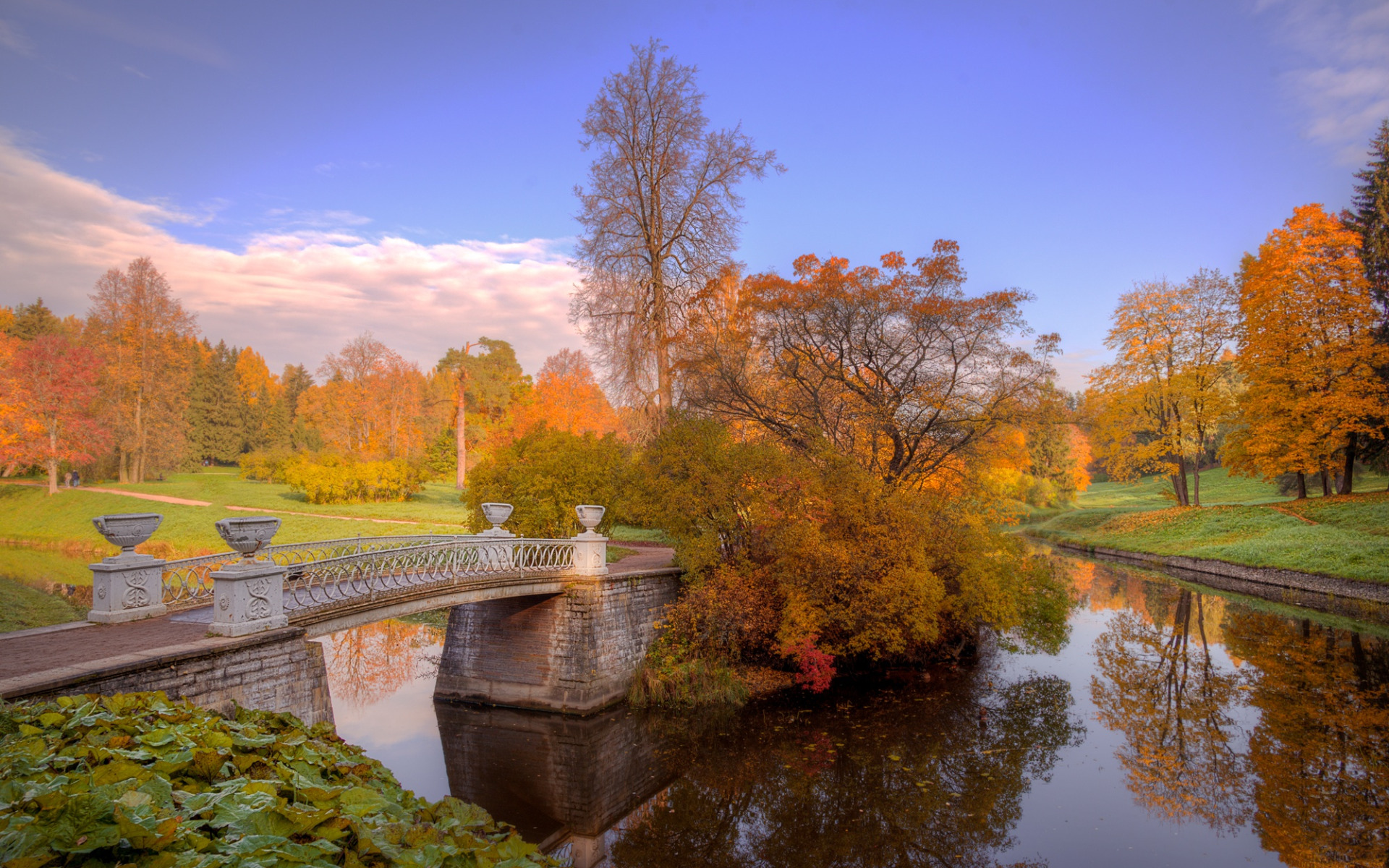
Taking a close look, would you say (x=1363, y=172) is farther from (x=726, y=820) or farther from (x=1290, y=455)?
(x=726, y=820)

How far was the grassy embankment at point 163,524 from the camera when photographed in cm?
2269

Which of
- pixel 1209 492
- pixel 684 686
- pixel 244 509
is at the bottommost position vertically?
pixel 684 686

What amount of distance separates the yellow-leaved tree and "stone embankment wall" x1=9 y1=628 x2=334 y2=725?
32.4 meters

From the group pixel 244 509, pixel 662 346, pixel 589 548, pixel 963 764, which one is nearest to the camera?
pixel 963 764

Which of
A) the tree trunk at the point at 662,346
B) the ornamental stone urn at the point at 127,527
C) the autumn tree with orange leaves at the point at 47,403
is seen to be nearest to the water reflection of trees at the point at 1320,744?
the ornamental stone urn at the point at 127,527

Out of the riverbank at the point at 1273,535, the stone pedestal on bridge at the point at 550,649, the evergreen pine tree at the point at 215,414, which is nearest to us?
the stone pedestal on bridge at the point at 550,649

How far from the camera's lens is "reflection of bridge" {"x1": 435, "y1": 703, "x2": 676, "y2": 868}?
33.1 ft

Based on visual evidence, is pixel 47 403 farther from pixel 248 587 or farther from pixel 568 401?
pixel 248 587

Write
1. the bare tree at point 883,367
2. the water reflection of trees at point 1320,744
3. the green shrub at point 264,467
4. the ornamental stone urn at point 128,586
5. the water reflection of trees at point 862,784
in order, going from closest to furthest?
the water reflection of trees at point 1320,744 < the ornamental stone urn at point 128,586 < the water reflection of trees at point 862,784 < the bare tree at point 883,367 < the green shrub at point 264,467

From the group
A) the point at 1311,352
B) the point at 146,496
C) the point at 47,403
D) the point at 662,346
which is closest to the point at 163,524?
the point at 146,496

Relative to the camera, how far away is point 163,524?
Answer: 85.7 feet

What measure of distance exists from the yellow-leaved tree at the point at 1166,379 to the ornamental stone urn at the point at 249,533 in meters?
32.7

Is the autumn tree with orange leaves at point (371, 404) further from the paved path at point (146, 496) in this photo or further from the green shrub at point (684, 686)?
the green shrub at point (684, 686)

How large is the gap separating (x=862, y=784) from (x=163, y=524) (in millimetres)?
27649
